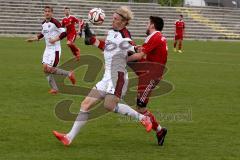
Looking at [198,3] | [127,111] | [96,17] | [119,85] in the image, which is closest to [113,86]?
[119,85]

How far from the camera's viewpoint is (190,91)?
16781 mm

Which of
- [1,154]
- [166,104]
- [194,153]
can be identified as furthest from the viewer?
[166,104]

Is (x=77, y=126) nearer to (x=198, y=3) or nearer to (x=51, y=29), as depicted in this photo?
(x=51, y=29)

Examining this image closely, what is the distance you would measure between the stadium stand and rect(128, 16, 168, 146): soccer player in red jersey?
3551cm

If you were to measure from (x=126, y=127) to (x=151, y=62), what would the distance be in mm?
1770

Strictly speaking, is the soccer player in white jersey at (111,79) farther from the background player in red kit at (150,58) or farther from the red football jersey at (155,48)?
the red football jersey at (155,48)

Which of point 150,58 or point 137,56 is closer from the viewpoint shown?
point 137,56

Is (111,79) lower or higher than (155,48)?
lower

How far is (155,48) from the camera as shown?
9367 millimetres

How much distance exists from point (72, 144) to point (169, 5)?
2047 inches

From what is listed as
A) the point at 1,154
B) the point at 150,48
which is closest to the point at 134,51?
the point at 150,48

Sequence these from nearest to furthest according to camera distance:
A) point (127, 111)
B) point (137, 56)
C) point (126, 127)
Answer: point (137, 56)
point (127, 111)
point (126, 127)

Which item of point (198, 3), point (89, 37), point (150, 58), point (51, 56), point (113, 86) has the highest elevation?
point (89, 37)

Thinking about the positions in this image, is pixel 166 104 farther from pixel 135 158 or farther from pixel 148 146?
pixel 135 158
